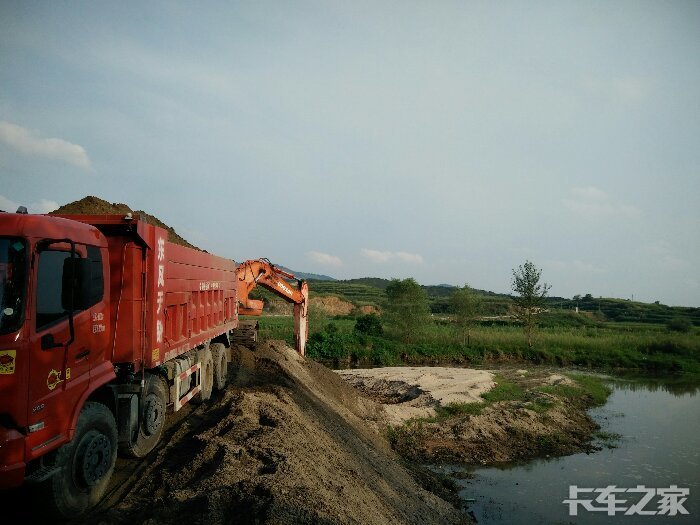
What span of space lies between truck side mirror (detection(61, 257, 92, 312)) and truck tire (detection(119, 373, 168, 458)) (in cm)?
245

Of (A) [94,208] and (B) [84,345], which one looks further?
(A) [94,208]

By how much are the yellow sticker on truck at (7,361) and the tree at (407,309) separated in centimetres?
3405

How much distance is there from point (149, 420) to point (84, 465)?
6.61 feet

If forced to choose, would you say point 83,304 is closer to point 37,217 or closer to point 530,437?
point 37,217

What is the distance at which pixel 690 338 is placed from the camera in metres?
38.8

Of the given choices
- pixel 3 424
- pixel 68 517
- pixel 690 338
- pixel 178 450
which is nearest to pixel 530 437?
A: pixel 178 450

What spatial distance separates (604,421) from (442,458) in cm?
872

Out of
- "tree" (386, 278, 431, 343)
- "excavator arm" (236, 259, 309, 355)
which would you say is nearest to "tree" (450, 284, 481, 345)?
"tree" (386, 278, 431, 343)

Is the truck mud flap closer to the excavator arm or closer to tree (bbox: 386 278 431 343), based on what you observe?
the excavator arm

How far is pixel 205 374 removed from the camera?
460 inches

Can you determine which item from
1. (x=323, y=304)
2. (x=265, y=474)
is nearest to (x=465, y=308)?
(x=323, y=304)

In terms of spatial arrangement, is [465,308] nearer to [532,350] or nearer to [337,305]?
[532,350]

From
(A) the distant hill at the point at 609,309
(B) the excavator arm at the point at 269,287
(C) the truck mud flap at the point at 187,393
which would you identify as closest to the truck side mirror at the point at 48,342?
(C) the truck mud flap at the point at 187,393

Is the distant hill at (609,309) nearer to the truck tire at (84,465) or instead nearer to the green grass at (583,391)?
the green grass at (583,391)
